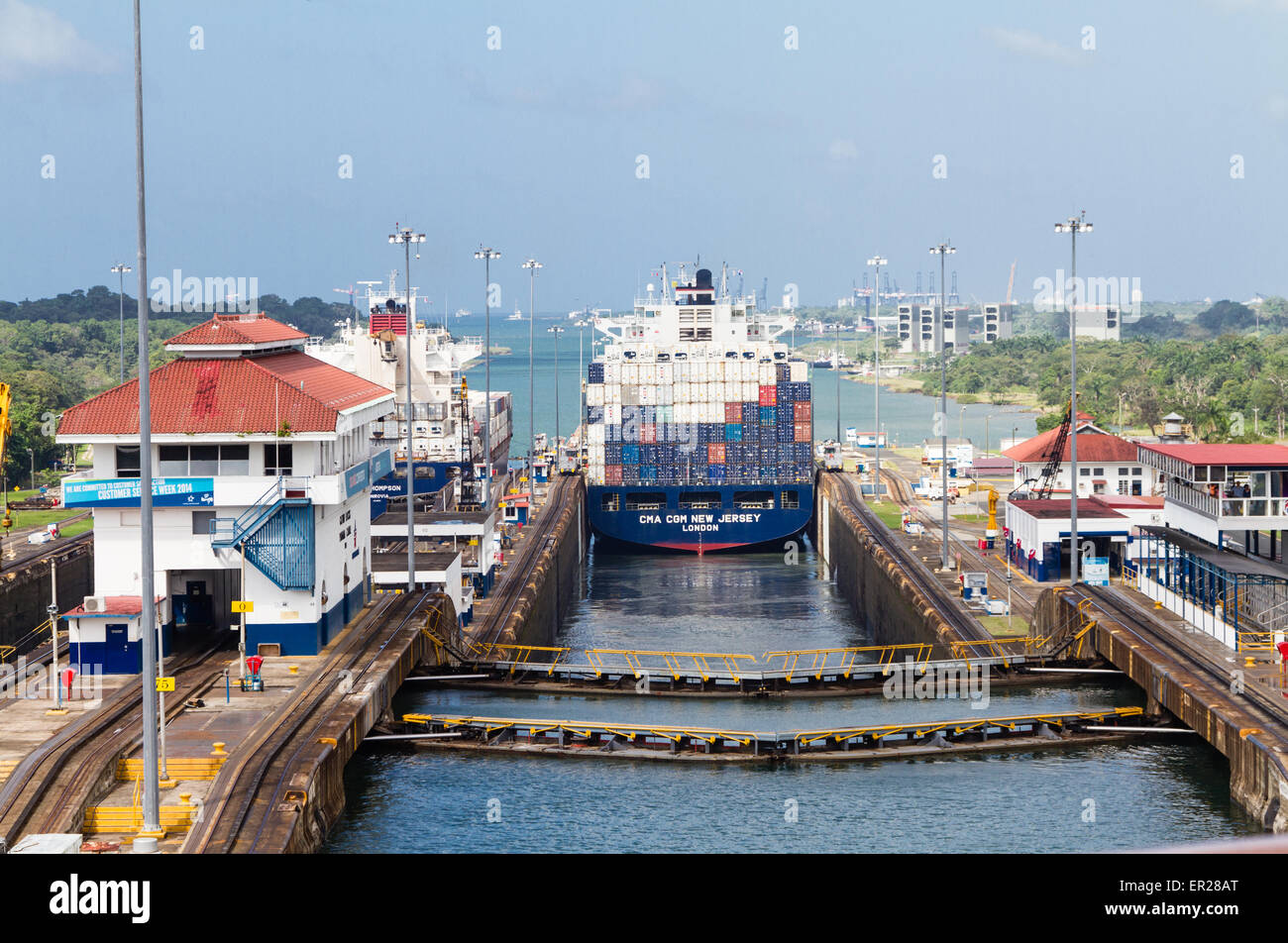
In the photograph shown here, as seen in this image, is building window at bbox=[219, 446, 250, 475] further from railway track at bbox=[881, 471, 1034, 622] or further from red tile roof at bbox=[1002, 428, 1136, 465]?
red tile roof at bbox=[1002, 428, 1136, 465]

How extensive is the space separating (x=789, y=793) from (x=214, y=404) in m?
17.3

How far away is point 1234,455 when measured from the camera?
150ft

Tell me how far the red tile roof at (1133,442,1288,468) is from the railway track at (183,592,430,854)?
24.2 metres

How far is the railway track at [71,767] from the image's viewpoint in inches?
995

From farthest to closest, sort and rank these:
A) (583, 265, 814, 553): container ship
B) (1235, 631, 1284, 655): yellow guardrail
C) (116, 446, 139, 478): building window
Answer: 1. (583, 265, 814, 553): container ship
2. (1235, 631, 1284, 655): yellow guardrail
3. (116, 446, 139, 478): building window

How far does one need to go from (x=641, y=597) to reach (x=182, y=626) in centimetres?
3773

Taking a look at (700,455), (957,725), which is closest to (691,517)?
(700,455)

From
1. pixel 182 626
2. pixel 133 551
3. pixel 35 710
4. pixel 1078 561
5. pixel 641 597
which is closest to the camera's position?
pixel 35 710

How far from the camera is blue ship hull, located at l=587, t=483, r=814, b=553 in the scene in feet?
311

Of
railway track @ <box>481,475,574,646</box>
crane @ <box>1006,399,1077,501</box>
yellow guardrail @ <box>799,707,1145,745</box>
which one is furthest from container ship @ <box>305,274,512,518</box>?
yellow guardrail @ <box>799,707,1145,745</box>
